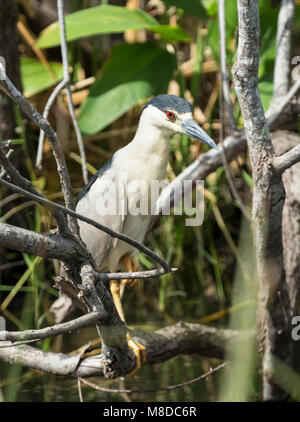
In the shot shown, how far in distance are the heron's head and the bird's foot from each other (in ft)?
2.19

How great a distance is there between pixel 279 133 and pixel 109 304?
1.19 metres

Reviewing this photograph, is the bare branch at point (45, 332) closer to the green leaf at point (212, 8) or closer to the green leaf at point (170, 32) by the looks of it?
the green leaf at point (170, 32)

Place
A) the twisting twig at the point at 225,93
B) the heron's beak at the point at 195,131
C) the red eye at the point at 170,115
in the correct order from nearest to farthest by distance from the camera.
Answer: the heron's beak at the point at 195,131 < the red eye at the point at 170,115 < the twisting twig at the point at 225,93

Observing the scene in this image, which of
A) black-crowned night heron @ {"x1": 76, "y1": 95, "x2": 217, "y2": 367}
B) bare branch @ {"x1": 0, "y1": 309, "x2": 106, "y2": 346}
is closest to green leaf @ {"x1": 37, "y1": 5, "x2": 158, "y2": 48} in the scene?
black-crowned night heron @ {"x1": 76, "y1": 95, "x2": 217, "y2": 367}

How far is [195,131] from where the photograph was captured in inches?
74.6

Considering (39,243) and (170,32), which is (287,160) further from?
(170,32)

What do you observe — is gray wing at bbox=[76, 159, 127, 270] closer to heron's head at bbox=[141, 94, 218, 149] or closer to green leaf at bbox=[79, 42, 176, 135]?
heron's head at bbox=[141, 94, 218, 149]

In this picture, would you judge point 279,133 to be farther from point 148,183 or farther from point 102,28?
point 102,28

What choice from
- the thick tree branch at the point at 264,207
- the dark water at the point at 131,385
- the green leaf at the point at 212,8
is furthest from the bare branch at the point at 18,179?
the green leaf at the point at 212,8

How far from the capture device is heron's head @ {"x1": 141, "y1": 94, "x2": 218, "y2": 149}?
1.91 meters

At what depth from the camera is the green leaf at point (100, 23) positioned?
261cm

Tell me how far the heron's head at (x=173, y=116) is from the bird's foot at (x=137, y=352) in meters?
0.67

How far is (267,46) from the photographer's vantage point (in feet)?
8.43

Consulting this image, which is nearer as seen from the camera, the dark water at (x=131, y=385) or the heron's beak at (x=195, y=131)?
the heron's beak at (x=195, y=131)
